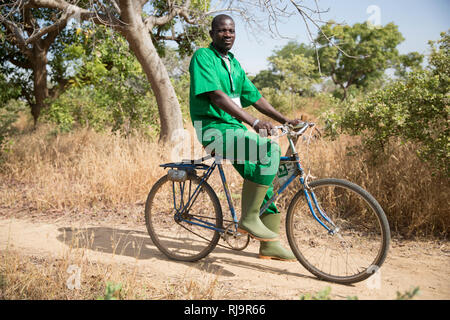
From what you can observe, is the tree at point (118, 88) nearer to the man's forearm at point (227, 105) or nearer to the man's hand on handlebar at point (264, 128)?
the man's forearm at point (227, 105)

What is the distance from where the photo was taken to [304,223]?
13.6 feet

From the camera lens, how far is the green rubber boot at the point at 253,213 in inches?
119

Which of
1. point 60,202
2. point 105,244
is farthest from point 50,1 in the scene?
point 105,244

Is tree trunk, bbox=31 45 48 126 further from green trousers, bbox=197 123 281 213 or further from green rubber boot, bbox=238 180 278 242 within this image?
green rubber boot, bbox=238 180 278 242

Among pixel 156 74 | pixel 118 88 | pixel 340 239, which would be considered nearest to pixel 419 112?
pixel 340 239

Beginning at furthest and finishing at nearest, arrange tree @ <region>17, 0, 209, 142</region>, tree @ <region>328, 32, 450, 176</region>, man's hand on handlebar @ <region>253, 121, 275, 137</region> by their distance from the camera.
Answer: tree @ <region>17, 0, 209, 142</region> → tree @ <region>328, 32, 450, 176</region> → man's hand on handlebar @ <region>253, 121, 275, 137</region>

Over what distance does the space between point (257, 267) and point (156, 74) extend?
16.2 ft

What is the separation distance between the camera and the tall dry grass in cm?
412

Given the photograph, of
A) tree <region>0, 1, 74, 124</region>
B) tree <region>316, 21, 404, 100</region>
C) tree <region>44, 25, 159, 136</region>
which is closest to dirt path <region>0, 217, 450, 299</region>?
tree <region>44, 25, 159, 136</region>

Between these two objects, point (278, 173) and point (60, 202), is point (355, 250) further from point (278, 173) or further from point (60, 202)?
point (60, 202)

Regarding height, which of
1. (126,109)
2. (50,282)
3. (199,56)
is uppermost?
(126,109)

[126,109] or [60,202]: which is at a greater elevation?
[126,109]

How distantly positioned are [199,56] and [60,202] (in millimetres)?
3488

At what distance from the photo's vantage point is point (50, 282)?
2.71m
